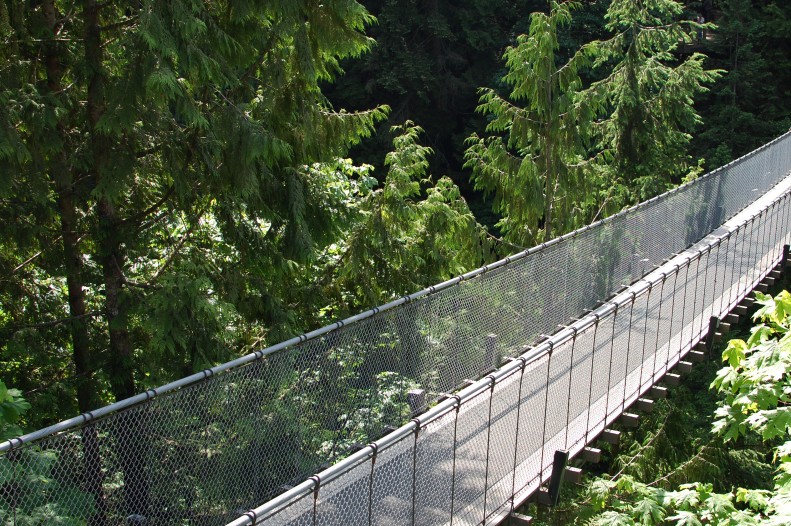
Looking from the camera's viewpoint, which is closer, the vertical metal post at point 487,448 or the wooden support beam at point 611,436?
the vertical metal post at point 487,448

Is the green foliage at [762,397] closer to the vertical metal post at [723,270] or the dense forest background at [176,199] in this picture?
the vertical metal post at [723,270]

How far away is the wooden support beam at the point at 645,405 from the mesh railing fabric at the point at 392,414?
87mm

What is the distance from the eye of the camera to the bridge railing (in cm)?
341

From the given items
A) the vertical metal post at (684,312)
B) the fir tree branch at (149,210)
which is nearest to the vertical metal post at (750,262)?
the vertical metal post at (684,312)

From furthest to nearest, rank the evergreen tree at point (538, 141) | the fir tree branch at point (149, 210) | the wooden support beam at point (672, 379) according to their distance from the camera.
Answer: the evergreen tree at point (538, 141), the wooden support beam at point (672, 379), the fir tree branch at point (149, 210)

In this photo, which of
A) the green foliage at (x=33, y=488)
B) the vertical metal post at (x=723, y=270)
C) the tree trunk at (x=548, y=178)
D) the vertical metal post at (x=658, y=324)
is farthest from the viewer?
the tree trunk at (x=548, y=178)

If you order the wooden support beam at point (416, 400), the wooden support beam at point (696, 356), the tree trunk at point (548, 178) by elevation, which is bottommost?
the wooden support beam at point (696, 356)

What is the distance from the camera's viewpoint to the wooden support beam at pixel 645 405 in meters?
5.78

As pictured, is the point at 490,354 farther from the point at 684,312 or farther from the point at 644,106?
the point at 644,106

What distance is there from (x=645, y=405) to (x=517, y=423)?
1713 mm

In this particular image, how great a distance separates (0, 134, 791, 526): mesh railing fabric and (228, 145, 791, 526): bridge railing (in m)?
0.01

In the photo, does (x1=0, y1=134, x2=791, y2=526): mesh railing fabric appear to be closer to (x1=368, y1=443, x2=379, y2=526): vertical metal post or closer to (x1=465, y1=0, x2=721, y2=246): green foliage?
(x1=368, y1=443, x2=379, y2=526): vertical metal post

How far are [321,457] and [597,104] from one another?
761 centimetres

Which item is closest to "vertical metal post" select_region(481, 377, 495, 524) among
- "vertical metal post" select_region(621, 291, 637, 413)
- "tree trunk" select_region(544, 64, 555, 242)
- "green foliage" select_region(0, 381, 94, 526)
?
"vertical metal post" select_region(621, 291, 637, 413)
